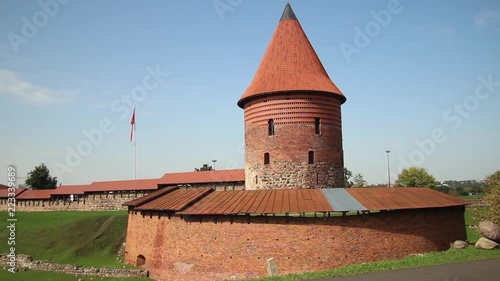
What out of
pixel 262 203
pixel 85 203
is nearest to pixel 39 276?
pixel 262 203

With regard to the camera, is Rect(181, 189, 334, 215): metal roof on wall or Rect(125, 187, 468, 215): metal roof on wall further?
Rect(125, 187, 468, 215): metal roof on wall

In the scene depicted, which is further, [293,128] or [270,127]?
[270,127]

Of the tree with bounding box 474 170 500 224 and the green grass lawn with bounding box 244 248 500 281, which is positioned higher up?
the tree with bounding box 474 170 500 224

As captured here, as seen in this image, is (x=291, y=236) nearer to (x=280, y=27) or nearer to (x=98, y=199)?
(x=280, y=27)

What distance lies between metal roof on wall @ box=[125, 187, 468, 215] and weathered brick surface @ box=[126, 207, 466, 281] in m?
0.39

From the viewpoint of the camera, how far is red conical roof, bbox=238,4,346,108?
1850cm

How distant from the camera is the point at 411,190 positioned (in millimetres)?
16016

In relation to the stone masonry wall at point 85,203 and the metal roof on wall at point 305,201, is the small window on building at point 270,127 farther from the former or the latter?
the stone masonry wall at point 85,203

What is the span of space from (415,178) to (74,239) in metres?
45.9

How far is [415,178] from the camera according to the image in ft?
183

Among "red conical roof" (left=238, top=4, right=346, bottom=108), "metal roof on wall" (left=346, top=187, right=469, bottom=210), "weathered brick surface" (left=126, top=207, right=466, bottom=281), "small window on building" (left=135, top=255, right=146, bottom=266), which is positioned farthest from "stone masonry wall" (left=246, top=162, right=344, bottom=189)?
"small window on building" (left=135, top=255, right=146, bottom=266)

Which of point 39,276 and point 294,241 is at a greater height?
point 294,241

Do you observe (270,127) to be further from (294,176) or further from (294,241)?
(294,241)

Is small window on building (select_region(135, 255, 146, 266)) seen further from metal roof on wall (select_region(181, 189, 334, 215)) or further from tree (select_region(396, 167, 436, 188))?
tree (select_region(396, 167, 436, 188))
